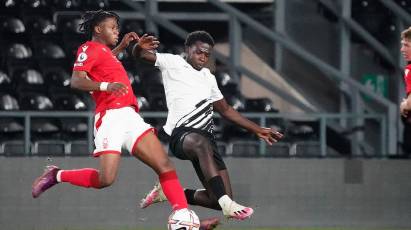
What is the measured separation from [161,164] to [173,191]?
22 centimetres

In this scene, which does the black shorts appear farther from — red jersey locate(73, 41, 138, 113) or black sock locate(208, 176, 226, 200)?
red jersey locate(73, 41, 138, 113)

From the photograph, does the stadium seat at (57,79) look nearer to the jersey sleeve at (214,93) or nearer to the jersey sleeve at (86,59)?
the jersey sleeve at (214,93)

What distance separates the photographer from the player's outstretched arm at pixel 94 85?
10.4 metres

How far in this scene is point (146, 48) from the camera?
1128 cm

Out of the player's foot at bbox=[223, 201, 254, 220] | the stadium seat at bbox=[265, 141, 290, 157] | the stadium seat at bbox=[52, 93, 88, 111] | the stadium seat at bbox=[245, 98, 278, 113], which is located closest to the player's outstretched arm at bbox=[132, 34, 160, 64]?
the player's foot at bbox=[223, 201, 254, 220]

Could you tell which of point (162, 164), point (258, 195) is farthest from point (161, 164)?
point (258, 195)

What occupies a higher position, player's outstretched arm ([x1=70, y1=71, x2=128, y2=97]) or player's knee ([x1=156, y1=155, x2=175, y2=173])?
player's outstretched arm ([x1=70, y1=71, x2=128, y2=97])

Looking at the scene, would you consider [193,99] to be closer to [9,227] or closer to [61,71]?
[9,227]

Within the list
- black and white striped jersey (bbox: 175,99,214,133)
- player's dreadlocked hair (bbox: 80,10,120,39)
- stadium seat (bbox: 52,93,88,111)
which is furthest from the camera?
stadium seat (bbox: 52,93,88,111)

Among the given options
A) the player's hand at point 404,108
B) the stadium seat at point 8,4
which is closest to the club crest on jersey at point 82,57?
the player's hand at point 404,108

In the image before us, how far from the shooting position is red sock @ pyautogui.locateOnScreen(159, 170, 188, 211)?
10719mm

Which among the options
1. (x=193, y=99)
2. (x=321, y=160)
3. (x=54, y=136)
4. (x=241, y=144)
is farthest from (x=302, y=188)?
(x=193, y=99)

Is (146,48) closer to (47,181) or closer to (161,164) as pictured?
(161,164)

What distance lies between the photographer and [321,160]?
15.5 m
